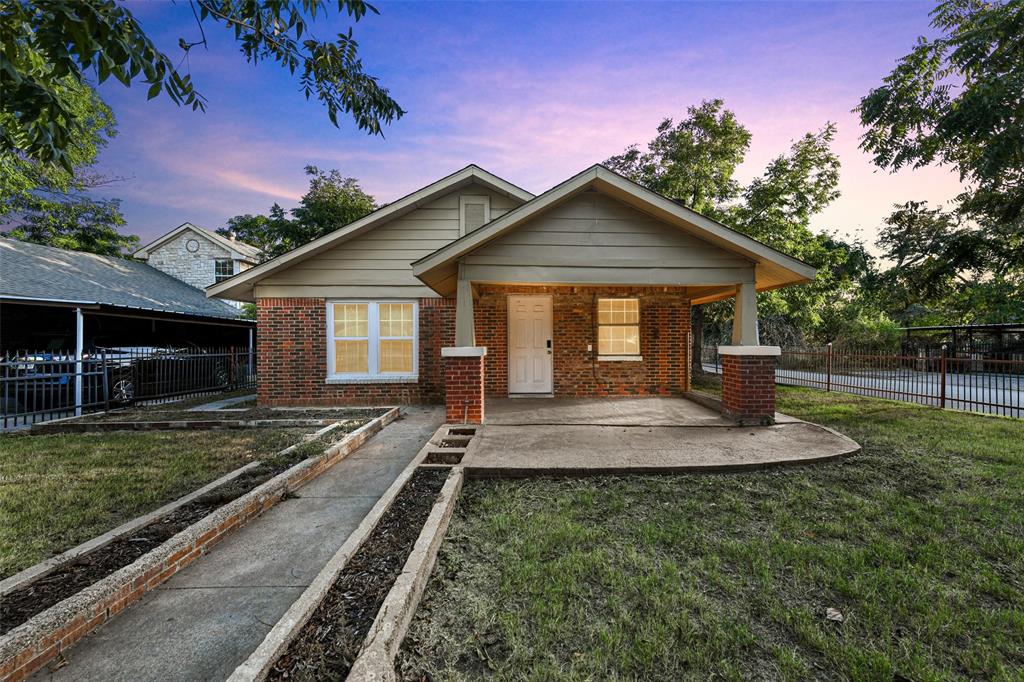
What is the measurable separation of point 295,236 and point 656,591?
2110 cm

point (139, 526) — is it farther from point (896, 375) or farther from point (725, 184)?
point (725, 184)

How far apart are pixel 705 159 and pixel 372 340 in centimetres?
1300

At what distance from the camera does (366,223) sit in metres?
8.87

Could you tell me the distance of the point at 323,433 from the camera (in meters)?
6.18

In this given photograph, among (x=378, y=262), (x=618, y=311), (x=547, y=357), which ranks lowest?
(x=547, y=357)

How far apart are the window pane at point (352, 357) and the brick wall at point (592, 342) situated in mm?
2664

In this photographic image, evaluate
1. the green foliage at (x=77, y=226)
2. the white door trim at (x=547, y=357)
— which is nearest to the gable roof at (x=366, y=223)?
the white door trim at (x=547, y=357)

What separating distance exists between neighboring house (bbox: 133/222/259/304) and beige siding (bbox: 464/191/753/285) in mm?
23337

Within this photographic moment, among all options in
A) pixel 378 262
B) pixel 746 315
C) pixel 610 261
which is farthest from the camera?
pixel 378 262

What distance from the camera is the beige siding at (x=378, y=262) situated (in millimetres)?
8992

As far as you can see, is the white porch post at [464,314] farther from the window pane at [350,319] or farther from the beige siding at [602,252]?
the window pane at [350,319]

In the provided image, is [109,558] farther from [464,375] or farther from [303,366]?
[303,366]

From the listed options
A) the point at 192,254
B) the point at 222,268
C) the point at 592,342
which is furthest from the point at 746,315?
the point at 192,254

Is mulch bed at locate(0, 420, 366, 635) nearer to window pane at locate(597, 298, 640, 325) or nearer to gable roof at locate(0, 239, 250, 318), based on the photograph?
window pane at locate(597, 298, 640, 325)
